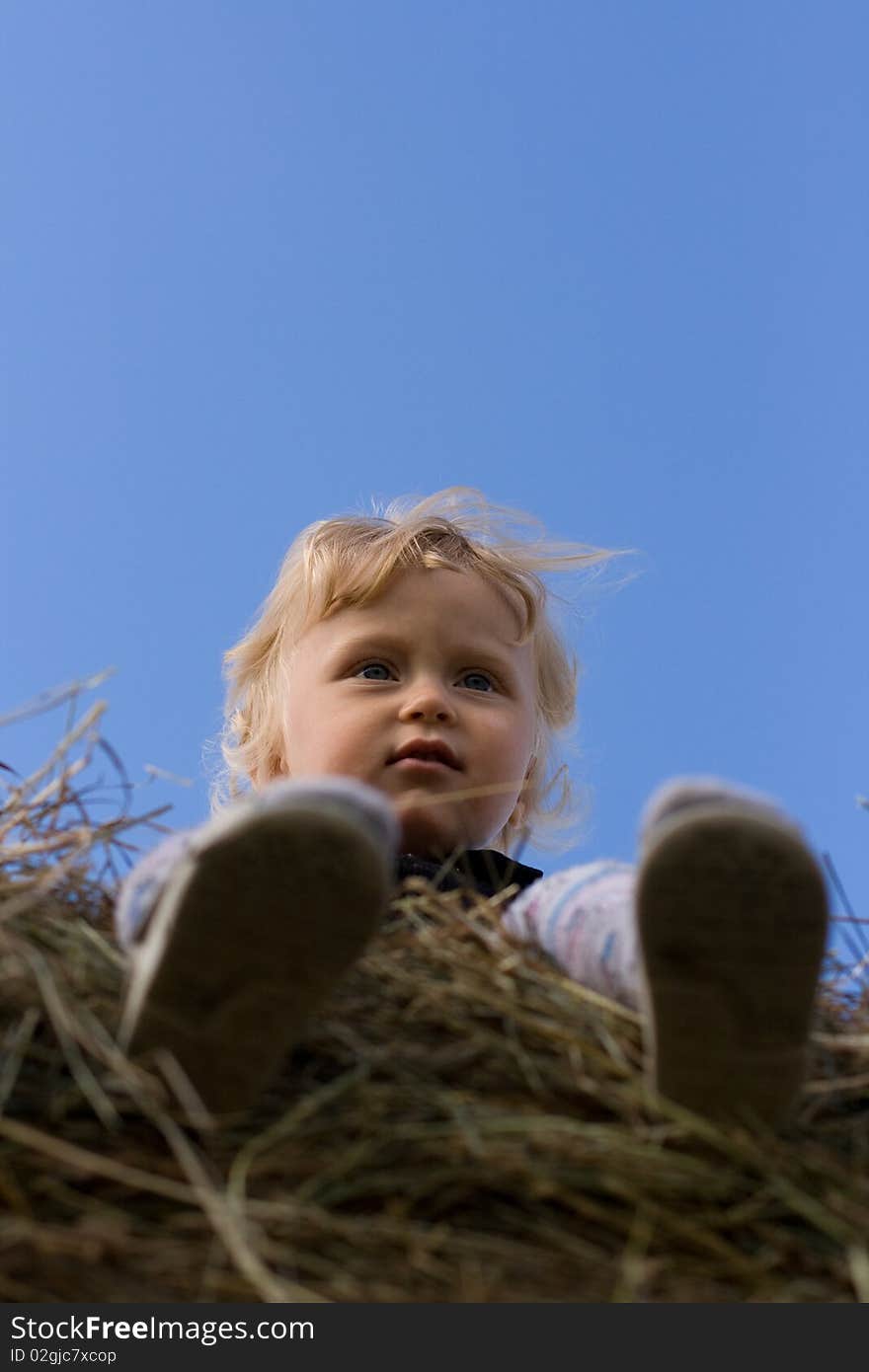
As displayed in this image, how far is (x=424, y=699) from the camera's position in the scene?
253cm

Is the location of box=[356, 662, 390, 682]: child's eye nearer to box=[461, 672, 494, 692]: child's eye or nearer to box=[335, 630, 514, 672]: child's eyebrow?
box=[335, 630, 514, 672]: child's eyebrow

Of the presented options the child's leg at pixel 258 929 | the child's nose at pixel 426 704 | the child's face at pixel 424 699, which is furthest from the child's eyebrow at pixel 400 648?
the child's leg at pixel 258 929

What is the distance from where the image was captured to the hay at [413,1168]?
99 cm

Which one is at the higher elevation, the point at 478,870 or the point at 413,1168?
the point at 478,870

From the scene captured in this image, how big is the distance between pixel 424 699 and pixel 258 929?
4.81 feet

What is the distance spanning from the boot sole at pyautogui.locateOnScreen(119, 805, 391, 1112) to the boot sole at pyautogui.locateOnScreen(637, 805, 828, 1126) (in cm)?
22

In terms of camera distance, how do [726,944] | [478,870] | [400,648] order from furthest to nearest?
[400,648] < [478,870] < [726,944]

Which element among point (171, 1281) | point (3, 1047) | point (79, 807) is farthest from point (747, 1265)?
point (79, 807)

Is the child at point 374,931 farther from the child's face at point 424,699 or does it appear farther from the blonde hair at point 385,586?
the blonde hair at point 385,586

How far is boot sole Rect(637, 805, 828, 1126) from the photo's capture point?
3.43ft

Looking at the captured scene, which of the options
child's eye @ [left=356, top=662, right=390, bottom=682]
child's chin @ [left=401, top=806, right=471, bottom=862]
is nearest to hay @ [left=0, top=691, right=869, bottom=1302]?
child's chin @ [left=401, top=806, right=471, bottom=862]

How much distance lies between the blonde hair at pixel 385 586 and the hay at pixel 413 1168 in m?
1.38

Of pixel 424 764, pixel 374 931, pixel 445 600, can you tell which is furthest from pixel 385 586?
pixel 374 931

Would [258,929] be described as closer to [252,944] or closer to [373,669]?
[252,944]
